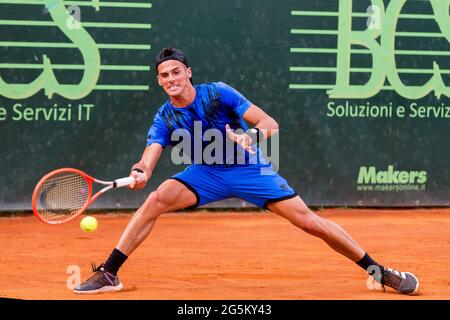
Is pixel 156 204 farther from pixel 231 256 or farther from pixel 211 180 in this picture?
pixel 231 256

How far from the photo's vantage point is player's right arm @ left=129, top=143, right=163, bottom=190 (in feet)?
20.0

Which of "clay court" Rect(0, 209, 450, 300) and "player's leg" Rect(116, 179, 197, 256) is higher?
"player's leg" Rect(116, 179, 197, 256)

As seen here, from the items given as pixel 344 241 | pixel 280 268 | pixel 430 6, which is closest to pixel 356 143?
pixel 430 6

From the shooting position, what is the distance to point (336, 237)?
20.5ft

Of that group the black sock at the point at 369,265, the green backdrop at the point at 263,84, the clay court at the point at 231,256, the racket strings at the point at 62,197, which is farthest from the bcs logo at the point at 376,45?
the racket strings at the point at 62,197

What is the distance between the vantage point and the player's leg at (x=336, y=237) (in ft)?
20.5

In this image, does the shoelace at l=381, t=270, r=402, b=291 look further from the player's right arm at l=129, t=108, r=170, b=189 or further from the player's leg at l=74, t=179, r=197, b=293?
the player's right arm at l=129, t=108, r=170, b=189

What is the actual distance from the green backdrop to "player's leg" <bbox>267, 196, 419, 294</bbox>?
419cm

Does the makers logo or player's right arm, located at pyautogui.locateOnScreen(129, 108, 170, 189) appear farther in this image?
the makers logo

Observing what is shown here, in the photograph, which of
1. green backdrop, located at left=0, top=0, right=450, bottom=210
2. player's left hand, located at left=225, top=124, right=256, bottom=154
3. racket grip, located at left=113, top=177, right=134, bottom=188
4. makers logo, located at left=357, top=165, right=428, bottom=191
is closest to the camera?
player's left hand, located at left=225, top=124, right=256, bottom=154

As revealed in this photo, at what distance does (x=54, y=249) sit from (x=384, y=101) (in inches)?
164

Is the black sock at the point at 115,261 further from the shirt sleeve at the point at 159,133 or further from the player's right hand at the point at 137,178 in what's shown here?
the shirt sleeve at the point at 159,133

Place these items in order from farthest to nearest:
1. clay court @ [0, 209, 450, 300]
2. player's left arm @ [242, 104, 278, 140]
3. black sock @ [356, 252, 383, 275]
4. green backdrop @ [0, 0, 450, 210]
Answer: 1. green backdrop @ [0, 0, 450, 210]
2. clay court @ [0, 209, 450, 300]
3. black sock @ [356, 252, 383, 275]
4. player's left arm @ [242, 104, 278, 140]

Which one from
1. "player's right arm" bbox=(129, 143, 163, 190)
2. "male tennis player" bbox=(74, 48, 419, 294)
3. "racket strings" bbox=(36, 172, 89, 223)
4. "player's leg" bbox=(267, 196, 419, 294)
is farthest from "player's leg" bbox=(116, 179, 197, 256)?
"player's leg" bbox=(267, 196, 419, 294)
